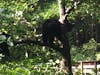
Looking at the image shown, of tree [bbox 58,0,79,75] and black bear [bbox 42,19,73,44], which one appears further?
tree [bbox 58,0,79,75]

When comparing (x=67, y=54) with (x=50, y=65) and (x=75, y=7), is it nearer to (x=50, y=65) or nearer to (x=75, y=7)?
(x=75, y=7)

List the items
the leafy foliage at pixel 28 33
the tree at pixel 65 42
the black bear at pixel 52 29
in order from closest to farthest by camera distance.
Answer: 1. the leafy foliage at pixel 28 33
2. the black bear at pixel 52 29
3. the tree at pixel 65 42

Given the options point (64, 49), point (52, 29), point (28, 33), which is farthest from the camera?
point (64, 49)

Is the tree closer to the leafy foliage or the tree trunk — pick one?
the tree trunk

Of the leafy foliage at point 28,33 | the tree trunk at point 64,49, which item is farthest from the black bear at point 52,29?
the tree trunk at point 64,49

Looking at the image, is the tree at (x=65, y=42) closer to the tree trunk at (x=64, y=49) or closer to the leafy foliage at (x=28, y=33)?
the tree trunk at (x=64, y=49)

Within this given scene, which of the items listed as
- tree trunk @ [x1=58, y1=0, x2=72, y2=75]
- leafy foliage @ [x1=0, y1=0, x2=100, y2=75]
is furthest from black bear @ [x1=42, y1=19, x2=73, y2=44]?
tree trunk @ [x1=58, y1=0, x2=72, y2=75]

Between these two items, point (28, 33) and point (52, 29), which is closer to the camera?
point (28, 33)

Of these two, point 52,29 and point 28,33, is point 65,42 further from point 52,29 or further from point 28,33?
point 28,33

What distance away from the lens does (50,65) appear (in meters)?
5.72

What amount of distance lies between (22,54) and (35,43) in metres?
1.22

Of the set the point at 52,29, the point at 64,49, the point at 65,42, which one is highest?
the point at 52,29

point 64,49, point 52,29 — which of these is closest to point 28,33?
point 52,29

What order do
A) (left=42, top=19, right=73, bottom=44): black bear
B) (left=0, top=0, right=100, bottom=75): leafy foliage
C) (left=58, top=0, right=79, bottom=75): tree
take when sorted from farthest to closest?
(left=58, top=0, right=79, bottom=75): tree
(left=42, top=19, right=73, bottom=44): black bear
(left=0, top=0, right=100, bottom=75): leafy foliage
